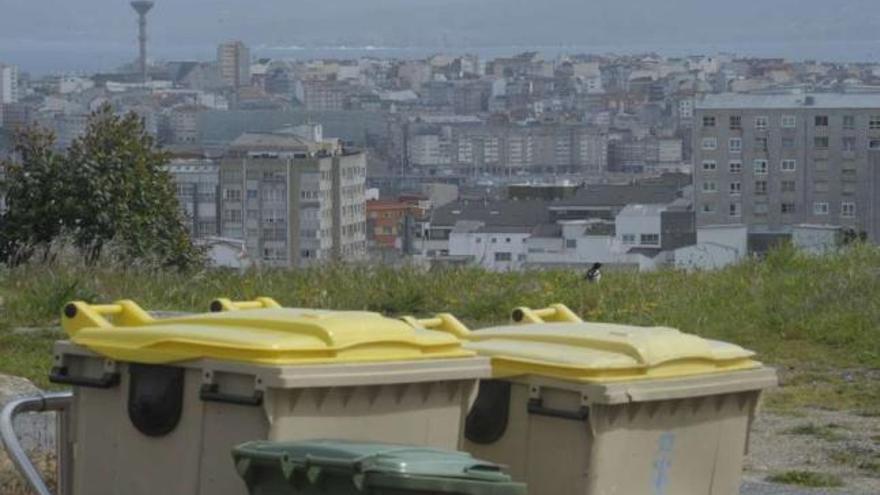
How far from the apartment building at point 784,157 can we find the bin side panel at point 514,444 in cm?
5369

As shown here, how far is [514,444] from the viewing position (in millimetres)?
5297

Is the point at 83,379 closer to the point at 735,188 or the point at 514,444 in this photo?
the point at 514,444

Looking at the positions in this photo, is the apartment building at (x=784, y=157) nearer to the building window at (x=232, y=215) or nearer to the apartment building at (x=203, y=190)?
the apartment building at (x=203, y=190)

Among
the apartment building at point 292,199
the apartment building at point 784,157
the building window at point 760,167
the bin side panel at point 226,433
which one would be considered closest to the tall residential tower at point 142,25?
the apartment building at point 784,157

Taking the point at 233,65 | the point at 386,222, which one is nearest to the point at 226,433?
the point at 386,222

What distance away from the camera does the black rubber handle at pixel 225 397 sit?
4.80m

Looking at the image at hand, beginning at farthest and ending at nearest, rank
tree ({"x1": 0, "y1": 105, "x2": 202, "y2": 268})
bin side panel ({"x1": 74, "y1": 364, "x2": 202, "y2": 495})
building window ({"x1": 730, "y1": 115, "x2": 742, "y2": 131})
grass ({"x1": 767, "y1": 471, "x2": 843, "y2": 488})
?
building window ({"x1": 730, "y1": 115, "x2": 742, "y2": 131}) → tree ({"x1": 0, "y1": 105, "x2": 202, "y2": 268}) → grass ({"x1": 767, "y1": 471, "x2": 843, "y2": 488}) → bin side panel ({"x1": 74, "y1": 364, "x2": 202, "y2": 495})

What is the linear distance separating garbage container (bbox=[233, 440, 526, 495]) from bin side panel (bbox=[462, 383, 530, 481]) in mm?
670

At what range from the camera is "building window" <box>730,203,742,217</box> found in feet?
201

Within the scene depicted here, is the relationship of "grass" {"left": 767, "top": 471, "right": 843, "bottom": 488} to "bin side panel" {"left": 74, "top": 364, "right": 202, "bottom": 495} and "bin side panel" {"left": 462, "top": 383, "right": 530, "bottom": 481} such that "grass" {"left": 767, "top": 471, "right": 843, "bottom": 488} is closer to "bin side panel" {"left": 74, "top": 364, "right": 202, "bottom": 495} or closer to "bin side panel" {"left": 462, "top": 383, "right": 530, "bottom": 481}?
"bin side panel" {"left": 462, "top": 383, "right": 530, "bottom": 481}

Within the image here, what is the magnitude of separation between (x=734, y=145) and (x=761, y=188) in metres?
2.49

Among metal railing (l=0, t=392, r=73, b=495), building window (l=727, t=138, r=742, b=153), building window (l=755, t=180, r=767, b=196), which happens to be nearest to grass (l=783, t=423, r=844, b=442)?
metal railing (l=0, t=392, r=73, b=495)

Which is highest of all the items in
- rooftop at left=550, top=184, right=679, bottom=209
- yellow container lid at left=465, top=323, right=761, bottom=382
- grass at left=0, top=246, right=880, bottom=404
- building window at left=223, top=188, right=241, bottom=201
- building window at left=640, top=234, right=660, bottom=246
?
yellow container lid at left=465, top=323, right=761, bottom=382

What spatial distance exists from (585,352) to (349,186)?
119ft
